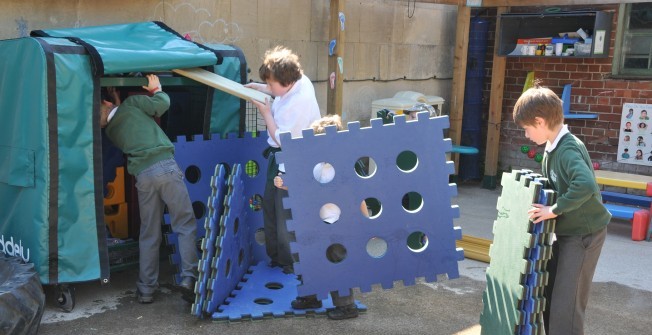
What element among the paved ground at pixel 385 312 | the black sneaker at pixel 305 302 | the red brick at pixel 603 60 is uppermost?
the red brick at pixel 603 60

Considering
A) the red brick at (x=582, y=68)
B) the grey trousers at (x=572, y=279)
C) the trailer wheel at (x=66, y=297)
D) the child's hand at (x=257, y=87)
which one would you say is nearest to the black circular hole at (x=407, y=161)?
the child's hand at (x=257, y=87)

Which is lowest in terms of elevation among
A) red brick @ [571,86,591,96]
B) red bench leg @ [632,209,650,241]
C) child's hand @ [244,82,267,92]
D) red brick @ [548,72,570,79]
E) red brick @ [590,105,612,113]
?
red bench leg @ [632,209,650,241]

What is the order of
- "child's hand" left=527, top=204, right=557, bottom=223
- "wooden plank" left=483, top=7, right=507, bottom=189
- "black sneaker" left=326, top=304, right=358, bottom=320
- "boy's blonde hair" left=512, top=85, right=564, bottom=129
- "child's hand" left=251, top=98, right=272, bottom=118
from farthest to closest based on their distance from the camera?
"wooden plank" left=483, top=7, right=507, bottom=189
"child's hand" left=251, top=98, right=272, bottom=118
"black sneaker" left=326, top=304, right=358, bottom=320
"boy's blonde hair" left=512, top=85, right=564, bottom=129
"child's hand" left=527, top=204, right=557, bottom=223

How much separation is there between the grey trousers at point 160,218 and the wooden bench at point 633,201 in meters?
4.06

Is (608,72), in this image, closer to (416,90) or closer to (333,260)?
(416,90)

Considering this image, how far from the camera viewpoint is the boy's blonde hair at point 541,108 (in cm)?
368

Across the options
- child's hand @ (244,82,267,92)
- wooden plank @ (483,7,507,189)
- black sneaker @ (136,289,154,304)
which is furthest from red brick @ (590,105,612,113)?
black sneaker @ (136,289,154,304)

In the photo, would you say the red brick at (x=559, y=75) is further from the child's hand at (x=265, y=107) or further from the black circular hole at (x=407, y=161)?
the child's hand at (x=265, y=107)

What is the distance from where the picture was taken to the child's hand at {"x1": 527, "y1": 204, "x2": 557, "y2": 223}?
11.7 ft

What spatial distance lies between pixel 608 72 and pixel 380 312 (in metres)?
5.31

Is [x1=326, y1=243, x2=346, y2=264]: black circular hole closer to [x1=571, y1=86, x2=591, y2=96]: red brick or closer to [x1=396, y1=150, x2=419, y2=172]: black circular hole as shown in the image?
[x1=396, y1=150, x2=419, y2=172]: black circular hole

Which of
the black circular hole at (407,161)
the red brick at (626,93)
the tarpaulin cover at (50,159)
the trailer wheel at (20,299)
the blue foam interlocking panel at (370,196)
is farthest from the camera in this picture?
the red brick at (626,93)

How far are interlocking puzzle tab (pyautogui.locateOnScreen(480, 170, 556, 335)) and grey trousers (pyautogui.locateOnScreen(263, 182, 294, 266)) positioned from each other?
1494mm

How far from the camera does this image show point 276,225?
5.09 meters
